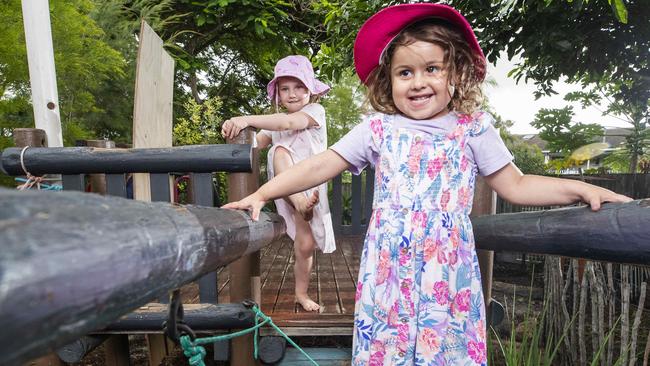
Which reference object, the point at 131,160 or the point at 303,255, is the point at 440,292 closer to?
the point at 303,255

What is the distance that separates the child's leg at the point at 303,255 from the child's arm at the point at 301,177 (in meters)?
1.12

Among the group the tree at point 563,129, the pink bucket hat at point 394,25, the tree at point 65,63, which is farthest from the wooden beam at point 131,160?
the tree at point 563,129

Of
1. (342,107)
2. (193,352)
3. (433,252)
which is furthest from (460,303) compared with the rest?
(342,107)

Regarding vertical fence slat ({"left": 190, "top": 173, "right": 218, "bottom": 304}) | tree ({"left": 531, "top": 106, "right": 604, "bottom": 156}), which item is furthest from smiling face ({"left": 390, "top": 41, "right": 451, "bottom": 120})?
tree ({"left": 531, "top": 106, "right": 604, "bottom": 156})

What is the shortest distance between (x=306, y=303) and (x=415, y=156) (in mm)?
1461

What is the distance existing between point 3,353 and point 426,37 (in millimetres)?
1373

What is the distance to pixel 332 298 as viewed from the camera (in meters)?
2.80

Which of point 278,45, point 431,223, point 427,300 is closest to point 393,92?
point 431,223

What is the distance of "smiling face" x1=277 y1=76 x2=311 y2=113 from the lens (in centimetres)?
251

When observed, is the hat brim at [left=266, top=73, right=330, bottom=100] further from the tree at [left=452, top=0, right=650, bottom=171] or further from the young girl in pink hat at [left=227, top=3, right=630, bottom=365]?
the tree at [left=452, top=0, right=650, bottom=171]

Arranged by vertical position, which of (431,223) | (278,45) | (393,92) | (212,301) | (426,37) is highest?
(278,45)

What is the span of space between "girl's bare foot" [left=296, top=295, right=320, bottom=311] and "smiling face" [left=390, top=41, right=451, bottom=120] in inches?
58.4

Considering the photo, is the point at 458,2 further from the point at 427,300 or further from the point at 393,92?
the point at 427,300

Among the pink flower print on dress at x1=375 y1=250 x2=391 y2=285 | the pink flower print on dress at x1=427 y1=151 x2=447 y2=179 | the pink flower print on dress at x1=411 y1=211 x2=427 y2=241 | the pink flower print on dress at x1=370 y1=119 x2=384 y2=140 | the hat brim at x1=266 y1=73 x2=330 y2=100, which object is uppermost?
the hat brim at x1=266 y1=73 x2=330 y2=100
